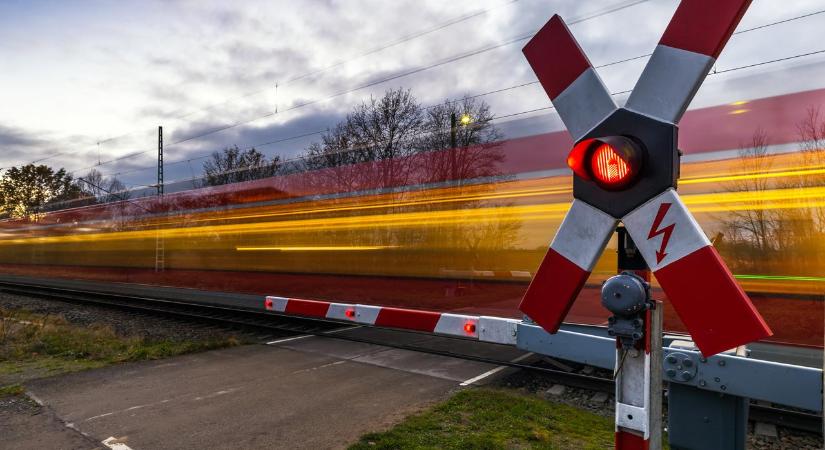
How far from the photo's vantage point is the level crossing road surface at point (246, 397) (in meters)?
3.82

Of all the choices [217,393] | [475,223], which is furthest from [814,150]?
[217,393]

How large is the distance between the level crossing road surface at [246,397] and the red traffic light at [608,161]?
3.09 m

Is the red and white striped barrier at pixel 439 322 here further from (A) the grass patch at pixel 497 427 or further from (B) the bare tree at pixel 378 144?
(B) the bare tree at pixel 378 144

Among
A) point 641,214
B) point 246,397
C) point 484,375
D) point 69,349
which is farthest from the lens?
point 69,349

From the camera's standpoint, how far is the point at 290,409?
4469 millimetres

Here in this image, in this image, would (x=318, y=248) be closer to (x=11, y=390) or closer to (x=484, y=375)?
(x=484, y=375)

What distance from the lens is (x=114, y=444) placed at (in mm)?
3668

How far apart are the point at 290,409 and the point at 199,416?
77 centimetres

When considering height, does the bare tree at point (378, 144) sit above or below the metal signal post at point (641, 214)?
above

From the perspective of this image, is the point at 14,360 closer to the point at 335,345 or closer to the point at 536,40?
the point at 335,345

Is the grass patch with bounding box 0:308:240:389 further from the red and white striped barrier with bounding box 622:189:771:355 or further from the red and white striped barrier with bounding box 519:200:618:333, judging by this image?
the red and white striped barrier with bounding box 622:189:771:355

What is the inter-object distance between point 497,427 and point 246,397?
98.7 inches

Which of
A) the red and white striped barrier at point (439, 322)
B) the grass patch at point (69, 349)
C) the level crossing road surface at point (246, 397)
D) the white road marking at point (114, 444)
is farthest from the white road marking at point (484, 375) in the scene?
the grass patch at point (69, 349)

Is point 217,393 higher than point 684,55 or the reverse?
the reverse
